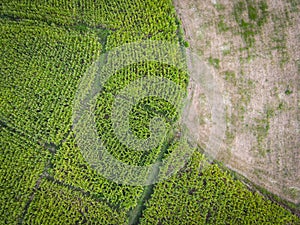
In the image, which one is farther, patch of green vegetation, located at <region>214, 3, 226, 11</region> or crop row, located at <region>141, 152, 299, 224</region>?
→ patch of green vegetation, located at <region>214, 3, 226, 11</region>

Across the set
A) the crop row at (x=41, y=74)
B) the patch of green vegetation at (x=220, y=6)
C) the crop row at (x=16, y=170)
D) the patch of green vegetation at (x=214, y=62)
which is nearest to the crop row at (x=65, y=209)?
the crop row at (x=16, y=170)

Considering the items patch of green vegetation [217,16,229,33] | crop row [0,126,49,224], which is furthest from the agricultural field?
patch of green vegetation [217,16,229,33]

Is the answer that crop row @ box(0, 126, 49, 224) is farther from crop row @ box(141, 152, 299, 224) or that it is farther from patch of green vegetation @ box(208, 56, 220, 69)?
patch of green vegetation @ box(208, 56, 220, 69)

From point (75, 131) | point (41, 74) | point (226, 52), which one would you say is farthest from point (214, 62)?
point (41, 74)

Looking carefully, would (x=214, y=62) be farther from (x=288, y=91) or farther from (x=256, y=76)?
(x=288, y=91)

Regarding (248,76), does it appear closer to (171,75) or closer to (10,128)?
(171,75)
